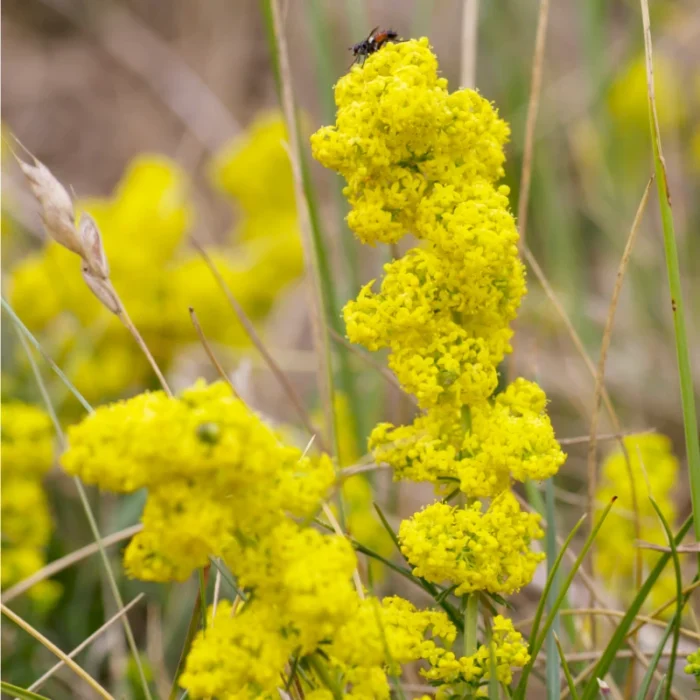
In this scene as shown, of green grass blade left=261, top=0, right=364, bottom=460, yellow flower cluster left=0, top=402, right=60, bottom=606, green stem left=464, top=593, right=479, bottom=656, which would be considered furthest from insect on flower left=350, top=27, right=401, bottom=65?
yellow flower cluster left=0, top=402, right=60, bottom=606

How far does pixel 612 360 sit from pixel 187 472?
2052mm

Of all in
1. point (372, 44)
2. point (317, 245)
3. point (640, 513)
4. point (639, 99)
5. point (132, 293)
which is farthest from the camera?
point (639, 99)

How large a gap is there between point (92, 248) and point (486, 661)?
0.46 metres

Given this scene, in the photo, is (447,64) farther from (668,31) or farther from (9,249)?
(9,249)

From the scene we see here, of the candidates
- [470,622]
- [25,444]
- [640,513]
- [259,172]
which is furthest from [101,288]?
[259,172]

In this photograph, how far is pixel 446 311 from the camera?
0.67 metres

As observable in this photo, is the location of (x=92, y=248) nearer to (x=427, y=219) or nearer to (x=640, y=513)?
(x=427, y=219)

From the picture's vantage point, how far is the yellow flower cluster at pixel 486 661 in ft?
2.04

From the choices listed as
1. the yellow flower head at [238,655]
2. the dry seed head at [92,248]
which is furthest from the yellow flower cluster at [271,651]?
the dry seed head at [92,248]

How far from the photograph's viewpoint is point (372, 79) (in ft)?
2.23

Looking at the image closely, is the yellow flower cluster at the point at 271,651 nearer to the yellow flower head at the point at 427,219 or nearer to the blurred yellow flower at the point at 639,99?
the yellow flower head at the point at 427,219

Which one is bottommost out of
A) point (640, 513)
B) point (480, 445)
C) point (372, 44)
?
point (640, 513)

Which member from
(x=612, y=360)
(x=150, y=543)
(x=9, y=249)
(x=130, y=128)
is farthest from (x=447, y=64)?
(x=150, y=543)

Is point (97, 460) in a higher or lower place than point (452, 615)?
higher
